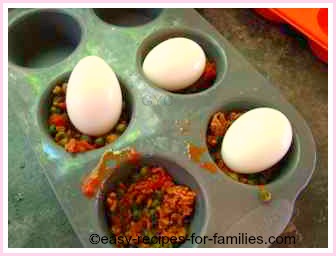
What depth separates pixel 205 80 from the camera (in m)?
1.67

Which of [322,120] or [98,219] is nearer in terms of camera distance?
[98,219]

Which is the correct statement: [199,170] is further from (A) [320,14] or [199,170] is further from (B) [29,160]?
(A) [320,14]

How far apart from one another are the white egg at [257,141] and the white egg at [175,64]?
263 mm

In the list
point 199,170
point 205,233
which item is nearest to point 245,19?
point 199,170

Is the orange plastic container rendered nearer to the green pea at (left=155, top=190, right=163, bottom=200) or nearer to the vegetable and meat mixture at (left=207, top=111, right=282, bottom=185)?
the vegetable and meat mixture at (left=207, top=111, right=282, bottom=185)

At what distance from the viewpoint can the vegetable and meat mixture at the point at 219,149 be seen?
57.1 inches

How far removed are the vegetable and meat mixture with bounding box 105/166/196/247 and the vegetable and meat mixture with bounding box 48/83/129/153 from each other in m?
0.16

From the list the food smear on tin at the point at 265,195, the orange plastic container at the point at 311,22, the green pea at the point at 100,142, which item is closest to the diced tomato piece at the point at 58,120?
the green pea at the point at 100,142

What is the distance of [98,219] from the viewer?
1.31 m

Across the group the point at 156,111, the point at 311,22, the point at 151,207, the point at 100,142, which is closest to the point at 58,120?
the point at 100,142

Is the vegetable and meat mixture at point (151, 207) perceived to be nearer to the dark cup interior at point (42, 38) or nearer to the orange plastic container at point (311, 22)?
the dark cup interior at point (42, 38)

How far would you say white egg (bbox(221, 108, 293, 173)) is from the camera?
1.36 meters

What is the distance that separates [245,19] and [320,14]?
358 mm

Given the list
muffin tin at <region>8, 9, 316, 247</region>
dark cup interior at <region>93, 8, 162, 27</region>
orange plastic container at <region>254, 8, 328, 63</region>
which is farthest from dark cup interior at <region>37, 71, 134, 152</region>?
orange plastic container at <region>254, 8, 328, 63</region>
